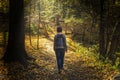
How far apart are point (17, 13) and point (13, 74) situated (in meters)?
3.35

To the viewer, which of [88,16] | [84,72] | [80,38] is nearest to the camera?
[84,72]

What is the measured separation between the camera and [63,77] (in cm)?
1050

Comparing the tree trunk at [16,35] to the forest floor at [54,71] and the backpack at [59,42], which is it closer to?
the forest floor at [54,71]

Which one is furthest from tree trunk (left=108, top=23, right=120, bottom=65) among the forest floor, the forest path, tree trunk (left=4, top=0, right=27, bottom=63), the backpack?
tree trunk (left=4, top=0, right=27, bottom=63)

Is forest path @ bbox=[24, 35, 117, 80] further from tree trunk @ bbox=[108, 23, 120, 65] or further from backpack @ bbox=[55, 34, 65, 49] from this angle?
tree trunk @ bbox=[108, 23, 120, 65]

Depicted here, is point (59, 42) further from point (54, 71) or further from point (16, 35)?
point (16, 35)

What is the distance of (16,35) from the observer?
12266 millimetres

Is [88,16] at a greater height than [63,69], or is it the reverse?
[88,16]

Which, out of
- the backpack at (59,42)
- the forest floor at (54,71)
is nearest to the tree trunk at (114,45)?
the forest floor at (54,71)

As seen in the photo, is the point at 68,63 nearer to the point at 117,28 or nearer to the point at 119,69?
the point at 119,69

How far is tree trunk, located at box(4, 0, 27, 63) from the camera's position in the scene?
1209 centimetres

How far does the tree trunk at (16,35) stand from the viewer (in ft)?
39.7

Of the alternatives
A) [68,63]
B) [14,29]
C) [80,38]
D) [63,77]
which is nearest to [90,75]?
[63,77]

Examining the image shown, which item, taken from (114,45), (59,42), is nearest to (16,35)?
(59,42)
